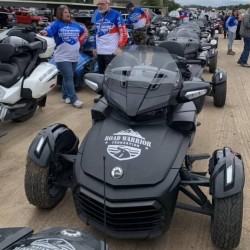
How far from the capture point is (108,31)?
6.75 m

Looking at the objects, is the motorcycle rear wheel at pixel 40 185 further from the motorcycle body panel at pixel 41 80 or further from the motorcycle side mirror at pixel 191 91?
the motorcycle body panel at pixel 41 80

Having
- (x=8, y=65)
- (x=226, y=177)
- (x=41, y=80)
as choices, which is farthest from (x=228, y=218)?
(x=8, y=65)

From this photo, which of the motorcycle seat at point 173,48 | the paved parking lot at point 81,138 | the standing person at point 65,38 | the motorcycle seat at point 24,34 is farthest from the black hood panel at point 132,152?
the standing person at point 65,38

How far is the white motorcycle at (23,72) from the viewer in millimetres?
5391

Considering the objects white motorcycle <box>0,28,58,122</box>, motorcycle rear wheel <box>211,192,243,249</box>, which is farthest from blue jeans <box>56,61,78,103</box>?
motorcycle rear wheel <box>211,192,243,249</box>

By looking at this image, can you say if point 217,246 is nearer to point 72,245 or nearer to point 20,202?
point 72,245

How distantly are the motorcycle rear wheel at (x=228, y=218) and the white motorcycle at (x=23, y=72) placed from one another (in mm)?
3125

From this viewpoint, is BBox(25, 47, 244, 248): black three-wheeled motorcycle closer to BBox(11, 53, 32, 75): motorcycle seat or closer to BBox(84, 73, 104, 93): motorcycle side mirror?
BBox(84, 73, 104, 93): motorcycle side mirror

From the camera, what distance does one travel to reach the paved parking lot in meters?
3.23

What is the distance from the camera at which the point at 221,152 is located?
10.5 feet

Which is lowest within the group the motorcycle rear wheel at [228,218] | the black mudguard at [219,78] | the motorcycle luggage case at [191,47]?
the motorcycle luggage case at [191,47]

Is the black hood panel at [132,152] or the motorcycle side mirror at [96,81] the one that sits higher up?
the motorcycle side mirror at [96,81]

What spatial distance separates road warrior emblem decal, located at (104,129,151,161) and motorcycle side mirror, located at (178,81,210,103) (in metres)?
0.56

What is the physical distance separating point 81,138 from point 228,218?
3.00m
